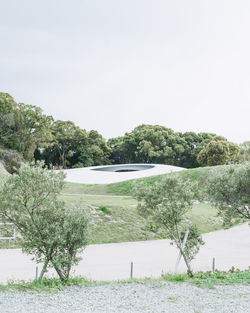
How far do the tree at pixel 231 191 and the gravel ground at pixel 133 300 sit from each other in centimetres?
315

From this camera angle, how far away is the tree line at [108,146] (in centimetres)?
4178

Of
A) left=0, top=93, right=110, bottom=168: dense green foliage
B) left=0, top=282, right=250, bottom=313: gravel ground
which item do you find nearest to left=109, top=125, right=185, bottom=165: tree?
left=0, top=93, right=110, bottom=168: dense green foliage

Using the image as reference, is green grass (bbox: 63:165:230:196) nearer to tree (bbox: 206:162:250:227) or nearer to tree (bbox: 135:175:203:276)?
tree (bbox: 206:162:250:227)

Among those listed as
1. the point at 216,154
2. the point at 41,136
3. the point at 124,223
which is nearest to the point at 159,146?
the point at 216,154

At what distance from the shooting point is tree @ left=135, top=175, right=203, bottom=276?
969cm

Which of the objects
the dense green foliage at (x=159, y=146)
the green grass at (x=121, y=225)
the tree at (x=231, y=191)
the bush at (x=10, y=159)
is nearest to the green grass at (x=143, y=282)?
the tree at (x=231, y=191)

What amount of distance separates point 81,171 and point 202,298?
3678 cm

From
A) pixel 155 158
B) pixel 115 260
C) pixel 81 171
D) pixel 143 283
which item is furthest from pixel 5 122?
pixel 143 283

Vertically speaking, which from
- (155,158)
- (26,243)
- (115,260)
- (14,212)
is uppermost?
(155,158)

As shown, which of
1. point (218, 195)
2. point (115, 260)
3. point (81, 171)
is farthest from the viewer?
point (81, 171)

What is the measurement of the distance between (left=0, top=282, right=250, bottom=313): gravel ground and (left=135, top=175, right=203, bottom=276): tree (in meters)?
1.94

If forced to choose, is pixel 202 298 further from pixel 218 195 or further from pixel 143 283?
pixel 218 195

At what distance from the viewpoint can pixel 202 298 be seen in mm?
7254

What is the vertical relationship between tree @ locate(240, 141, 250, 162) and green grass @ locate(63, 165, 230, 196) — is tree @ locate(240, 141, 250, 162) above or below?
above
